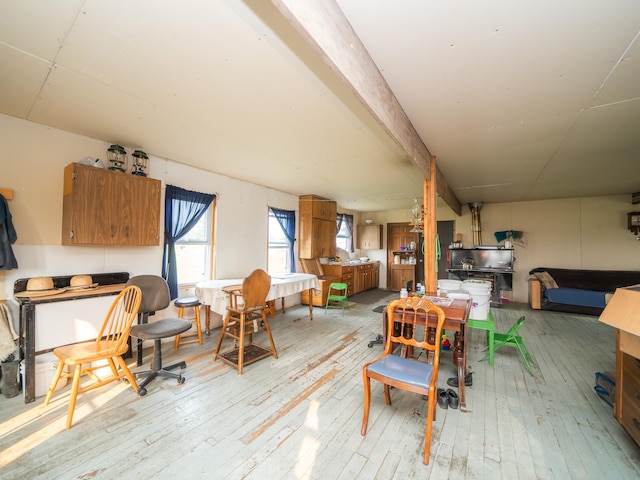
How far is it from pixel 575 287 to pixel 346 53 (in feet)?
23.4

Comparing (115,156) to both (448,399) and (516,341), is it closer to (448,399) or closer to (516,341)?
(448,399)

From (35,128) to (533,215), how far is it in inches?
346

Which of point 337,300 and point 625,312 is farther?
point 337,300

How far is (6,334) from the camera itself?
2.21 m

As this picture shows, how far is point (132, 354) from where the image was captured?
3.08 m

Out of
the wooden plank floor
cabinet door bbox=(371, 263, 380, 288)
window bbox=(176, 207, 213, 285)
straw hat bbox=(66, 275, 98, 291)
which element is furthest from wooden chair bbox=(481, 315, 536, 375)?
cabinet door bbox=(371, 263, 380, 288)

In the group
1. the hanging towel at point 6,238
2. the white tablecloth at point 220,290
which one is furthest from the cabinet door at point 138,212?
the white tablecloth at point 220,290

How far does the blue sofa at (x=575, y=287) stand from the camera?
16.7 ft

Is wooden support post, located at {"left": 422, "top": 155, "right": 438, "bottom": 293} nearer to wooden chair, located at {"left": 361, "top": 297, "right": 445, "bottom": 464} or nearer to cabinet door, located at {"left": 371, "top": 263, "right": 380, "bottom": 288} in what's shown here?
wooden chair, located at {"left": 361, "top": 297, "right": 445, "bottom": 464}

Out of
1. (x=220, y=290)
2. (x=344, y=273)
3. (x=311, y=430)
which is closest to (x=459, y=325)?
(x=311, y=430)

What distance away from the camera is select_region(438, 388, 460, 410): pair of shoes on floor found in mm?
2186

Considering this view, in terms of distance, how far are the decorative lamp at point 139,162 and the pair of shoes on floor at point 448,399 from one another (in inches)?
154

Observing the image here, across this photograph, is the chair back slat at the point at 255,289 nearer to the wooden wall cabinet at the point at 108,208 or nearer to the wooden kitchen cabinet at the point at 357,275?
the wooden wall cabinet at the point at 108,208

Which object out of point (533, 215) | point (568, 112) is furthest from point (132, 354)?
point (533, 215)
